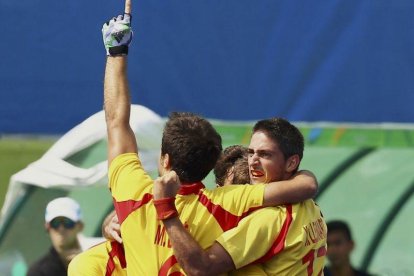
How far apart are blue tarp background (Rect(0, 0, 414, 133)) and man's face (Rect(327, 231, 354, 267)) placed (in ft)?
2.65

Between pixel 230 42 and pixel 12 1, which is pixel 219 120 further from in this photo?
pixel 12 1

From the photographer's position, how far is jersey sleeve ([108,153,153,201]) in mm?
3041

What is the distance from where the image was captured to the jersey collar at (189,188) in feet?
9.98

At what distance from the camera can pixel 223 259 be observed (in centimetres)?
296

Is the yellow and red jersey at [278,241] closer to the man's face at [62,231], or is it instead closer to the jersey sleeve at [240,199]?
the jersey sleeve at [240,199]

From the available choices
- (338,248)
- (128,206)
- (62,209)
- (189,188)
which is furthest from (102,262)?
(338,248)

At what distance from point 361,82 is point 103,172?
1.77 metres

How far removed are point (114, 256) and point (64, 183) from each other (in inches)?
124

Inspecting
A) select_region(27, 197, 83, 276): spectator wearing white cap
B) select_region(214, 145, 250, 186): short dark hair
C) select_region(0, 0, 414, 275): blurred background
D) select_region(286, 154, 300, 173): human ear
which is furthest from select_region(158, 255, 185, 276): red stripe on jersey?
select_region(0, 0, 414, 275): blurred background

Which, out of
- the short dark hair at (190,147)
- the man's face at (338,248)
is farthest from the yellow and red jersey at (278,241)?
the man's face at (338,248)

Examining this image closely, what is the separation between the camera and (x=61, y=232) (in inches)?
239

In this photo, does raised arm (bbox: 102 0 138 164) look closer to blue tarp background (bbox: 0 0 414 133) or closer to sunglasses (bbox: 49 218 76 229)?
sunglasses (bbox: 49 218 76 229)

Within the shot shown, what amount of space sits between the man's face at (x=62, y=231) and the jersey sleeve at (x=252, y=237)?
3180mm

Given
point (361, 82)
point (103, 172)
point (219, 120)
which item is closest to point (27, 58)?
point (103, 172)
